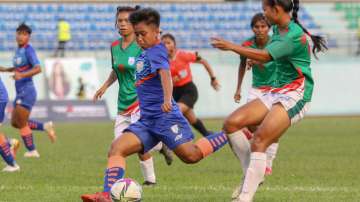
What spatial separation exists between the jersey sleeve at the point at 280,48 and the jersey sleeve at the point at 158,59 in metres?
1.00

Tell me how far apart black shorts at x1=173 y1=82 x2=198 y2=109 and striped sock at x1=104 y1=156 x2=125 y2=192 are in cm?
936

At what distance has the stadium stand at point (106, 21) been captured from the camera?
3406 centimetres

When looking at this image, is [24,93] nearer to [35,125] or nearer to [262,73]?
[35,125]

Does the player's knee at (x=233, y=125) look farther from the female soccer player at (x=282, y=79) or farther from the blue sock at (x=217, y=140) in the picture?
the female soccer player at (x=282, y=79)

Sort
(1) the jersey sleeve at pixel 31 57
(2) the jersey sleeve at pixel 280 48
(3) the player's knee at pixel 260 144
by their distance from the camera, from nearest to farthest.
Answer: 1. (2) the jersey sleeve at pixel 280 48
2. (3) the player's knee at pixel 260 144
3. (1) the jersey sleeve at pixel 31 57

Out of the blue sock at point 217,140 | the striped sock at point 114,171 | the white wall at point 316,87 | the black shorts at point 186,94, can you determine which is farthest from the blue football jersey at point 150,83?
the white wall at point 316,87

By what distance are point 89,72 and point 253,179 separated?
21.0 m

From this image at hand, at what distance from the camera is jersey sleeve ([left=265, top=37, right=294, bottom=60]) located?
28.5 feet

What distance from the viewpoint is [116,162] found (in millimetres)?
8750

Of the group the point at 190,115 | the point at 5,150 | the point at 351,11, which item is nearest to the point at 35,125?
the point at 190,115

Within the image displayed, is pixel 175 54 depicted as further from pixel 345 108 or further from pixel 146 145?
pixel 345 108

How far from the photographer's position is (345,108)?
99.1 feet

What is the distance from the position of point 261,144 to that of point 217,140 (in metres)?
0.87

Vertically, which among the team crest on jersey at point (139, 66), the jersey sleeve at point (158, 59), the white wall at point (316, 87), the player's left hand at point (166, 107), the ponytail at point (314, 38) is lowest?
the white wall at point (316, 87)
